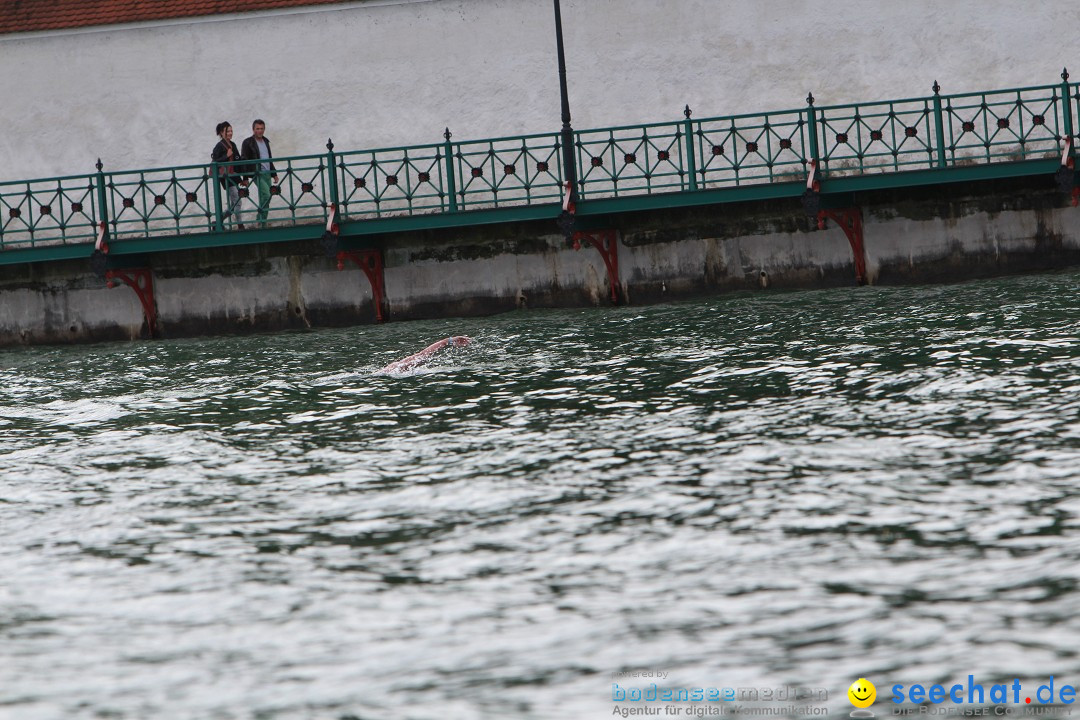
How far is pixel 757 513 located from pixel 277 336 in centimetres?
1377

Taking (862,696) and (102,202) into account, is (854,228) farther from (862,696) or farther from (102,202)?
(862,696)

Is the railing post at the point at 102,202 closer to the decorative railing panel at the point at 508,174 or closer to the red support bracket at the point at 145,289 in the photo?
the red support bracket at the point at 145,289

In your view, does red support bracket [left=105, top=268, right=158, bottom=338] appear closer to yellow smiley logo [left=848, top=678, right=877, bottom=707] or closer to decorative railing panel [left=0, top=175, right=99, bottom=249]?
decorative railing panel [left=0, top=175, right=99, bottom=249]

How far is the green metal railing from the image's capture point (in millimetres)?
20109

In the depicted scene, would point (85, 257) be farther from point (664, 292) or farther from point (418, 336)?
point (664, 292)

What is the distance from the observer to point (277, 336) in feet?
70.8

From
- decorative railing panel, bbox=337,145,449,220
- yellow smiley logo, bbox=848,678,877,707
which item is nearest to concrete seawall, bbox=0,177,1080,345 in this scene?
decorative railing panel, bbox=337,145,449,220

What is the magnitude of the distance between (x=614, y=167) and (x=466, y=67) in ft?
13.8

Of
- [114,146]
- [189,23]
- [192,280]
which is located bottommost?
[192,280]

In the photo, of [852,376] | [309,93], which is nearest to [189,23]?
[309,93]

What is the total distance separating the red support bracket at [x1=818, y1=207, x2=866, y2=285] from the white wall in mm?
2130

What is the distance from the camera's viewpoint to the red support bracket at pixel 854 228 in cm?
2077

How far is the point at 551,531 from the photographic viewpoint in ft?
29.2

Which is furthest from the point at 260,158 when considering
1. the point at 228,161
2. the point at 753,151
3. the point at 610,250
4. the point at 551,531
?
the point at 551,531
